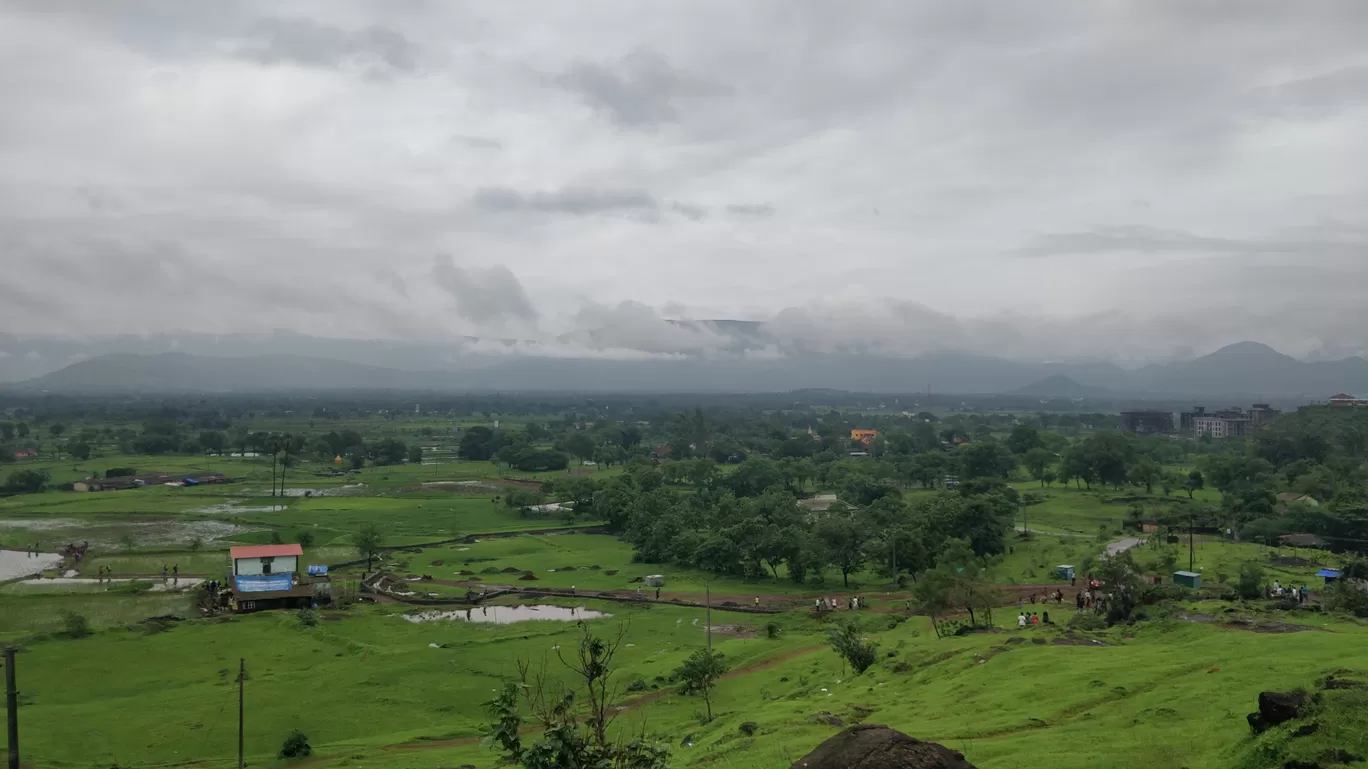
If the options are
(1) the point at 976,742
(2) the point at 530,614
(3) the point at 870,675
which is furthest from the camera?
(2) the point at 530,614

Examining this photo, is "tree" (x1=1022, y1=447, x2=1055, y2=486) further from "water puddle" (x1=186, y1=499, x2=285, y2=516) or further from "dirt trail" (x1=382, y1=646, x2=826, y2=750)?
"water puddle" (x1=186, y1=499, x2=285, y2=516)

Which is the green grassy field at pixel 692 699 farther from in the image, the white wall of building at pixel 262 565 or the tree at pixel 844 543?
the tree at pixel 844 543

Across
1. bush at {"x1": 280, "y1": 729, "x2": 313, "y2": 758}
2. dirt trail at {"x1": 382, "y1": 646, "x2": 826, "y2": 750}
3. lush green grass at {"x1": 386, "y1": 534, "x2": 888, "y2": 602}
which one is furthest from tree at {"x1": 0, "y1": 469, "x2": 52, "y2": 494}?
dirt trail at {"x1": 382, "y1": 646, "x2": 826, "y2": 750}

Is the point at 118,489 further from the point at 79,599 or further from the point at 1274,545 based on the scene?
the point at 1274,545

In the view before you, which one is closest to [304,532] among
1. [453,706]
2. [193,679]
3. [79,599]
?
[79,599]

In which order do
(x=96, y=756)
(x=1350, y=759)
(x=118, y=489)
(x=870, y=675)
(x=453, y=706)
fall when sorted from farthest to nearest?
(x=118, y=489)
(x=453, y=706)
(x=870, y=675)
(x=96, y=756)
(x=1350, y=759)

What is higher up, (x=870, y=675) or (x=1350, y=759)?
(x=1350, y=759)

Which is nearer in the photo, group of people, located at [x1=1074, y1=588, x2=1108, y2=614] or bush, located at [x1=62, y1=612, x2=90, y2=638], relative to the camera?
group of people, located at [x1=1074, y1=588, x2=1108, y2=614]
